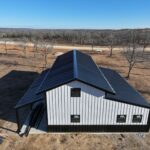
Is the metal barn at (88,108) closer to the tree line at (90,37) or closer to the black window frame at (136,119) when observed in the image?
the black window frame at (136,119)

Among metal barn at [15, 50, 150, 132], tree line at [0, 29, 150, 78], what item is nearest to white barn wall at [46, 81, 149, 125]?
metal barn at [15, 50, 150, 132]

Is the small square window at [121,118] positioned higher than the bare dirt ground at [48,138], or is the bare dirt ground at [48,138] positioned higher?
the small square window at [121,118]

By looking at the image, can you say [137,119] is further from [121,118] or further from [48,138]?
[48,138]

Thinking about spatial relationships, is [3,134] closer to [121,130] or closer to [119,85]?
[121,130]

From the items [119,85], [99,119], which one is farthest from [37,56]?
[99,119]

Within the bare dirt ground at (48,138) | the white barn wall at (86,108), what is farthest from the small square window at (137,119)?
the bare dirt ground at (48,138)

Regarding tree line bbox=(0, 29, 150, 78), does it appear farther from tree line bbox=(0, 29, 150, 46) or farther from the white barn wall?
the white barn wall
